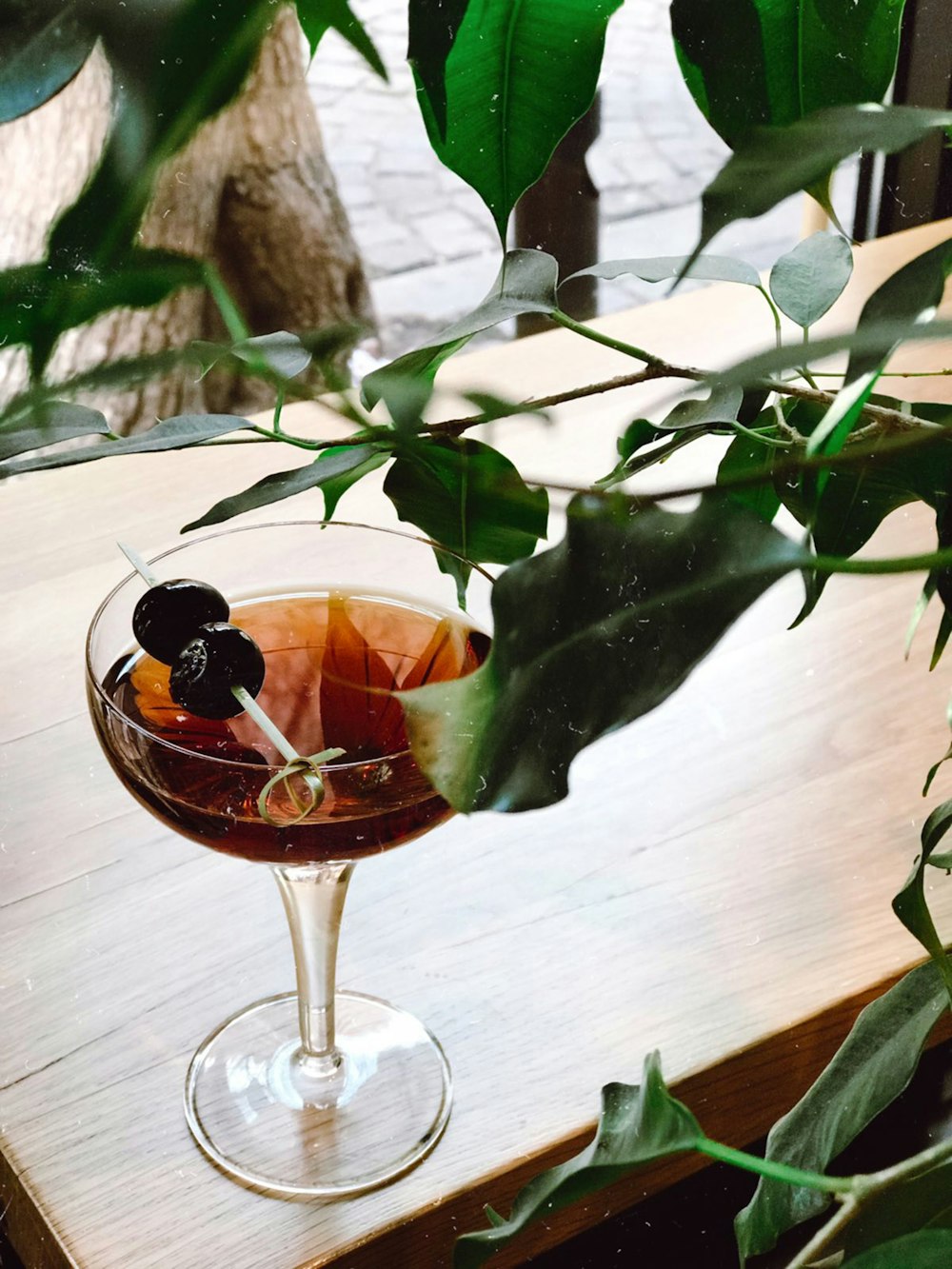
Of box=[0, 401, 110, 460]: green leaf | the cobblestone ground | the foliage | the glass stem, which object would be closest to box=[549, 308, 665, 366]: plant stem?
the foliage

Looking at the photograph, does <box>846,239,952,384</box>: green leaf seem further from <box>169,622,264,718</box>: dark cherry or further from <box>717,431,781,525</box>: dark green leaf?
<box>169,622,264,718</box>: dark cherry

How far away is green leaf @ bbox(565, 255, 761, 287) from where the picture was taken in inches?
14.8

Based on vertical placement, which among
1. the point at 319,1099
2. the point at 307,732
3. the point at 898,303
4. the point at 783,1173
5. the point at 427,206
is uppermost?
the point at 898,303

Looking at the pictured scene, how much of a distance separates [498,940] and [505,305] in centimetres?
34

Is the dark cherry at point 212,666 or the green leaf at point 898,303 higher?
the green leaf at point 898,303

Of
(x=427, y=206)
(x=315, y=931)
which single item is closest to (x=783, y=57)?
(x=315, y=931)

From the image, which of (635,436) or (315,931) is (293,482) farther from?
(315,931)

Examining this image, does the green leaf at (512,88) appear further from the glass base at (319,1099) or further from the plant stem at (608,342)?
the glass base at (319,1099)

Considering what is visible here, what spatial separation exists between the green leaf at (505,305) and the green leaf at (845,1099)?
171 millimetres

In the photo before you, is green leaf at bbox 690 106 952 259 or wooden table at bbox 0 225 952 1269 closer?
green leaf at bbox 690 106 952 259

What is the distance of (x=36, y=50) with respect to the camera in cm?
15

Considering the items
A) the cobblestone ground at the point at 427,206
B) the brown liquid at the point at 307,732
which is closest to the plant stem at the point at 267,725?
the brown liquid at the point at 307,732

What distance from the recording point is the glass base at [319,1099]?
52 cm

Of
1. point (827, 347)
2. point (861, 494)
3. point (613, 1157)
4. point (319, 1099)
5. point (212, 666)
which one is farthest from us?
point (319, 1099)
